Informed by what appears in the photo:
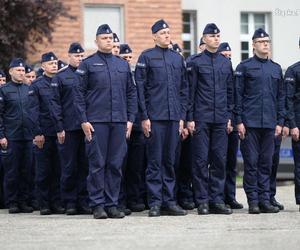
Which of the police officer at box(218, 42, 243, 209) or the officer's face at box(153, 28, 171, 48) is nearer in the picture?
the officer's face at box(153, 28, 171, 48)

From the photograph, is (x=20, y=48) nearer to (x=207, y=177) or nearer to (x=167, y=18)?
(x=167, y=18)

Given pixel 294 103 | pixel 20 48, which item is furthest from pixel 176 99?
pixel 20 48

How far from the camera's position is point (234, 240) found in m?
9.70

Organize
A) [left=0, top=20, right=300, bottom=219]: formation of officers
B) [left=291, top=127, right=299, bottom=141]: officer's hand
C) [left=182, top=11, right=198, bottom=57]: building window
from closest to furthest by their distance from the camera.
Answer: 1. [left=0, top=20, right=300, bottom=219]: formation of officers
2. [left=291, top=127, right=299, bottom=141]: officer's hand
3. [left=182, top=11, right=198, bottom=57]: building window

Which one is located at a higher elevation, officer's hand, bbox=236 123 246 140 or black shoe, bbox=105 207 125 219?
officer's hand, bbox=236 123 246 140

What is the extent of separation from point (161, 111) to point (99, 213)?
146cm

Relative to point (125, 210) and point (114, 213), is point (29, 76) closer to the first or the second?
point (125, 210)

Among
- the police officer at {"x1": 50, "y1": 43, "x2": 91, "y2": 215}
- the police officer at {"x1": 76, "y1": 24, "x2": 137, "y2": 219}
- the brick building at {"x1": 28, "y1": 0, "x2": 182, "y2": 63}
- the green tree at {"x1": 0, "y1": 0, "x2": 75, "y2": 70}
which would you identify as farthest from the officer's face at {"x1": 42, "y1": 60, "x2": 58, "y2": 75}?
the brick building at {"x1": 28, "y1": 0, "x2": 182, "y2": 63}

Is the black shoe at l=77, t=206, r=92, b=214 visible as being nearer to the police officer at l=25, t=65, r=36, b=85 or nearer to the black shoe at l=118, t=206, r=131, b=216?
the black shoe at l=118, t=206, r=131, b=216

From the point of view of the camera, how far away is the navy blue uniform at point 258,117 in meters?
12.3

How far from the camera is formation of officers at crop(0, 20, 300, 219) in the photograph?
11836 millimetres

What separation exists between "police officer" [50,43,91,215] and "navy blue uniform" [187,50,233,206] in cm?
152

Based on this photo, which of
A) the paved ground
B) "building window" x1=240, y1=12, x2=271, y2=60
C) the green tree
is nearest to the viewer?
the paved ground

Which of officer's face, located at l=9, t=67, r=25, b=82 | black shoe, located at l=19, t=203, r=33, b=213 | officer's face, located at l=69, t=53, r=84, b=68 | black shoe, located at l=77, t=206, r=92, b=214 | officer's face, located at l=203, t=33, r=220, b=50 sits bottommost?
black shoe, located at l=19, t=203, r=33, b=213
